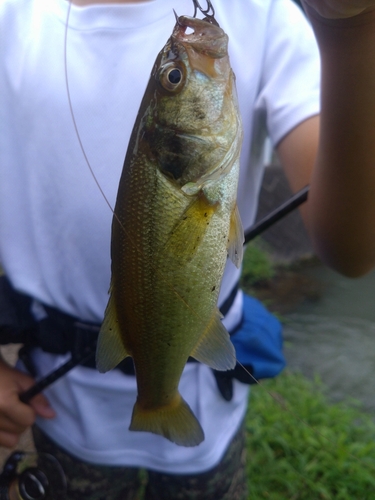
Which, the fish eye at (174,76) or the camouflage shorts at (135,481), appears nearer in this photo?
the fish eye at (174,76)

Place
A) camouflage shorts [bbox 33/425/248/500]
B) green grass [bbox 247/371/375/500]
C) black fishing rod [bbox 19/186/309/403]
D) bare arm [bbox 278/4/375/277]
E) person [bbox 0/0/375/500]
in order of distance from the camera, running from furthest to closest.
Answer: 1. green grass [bbox 247/371/375/500]
2. camouflage shorts [bbox 33/425/248/500]
3. black fishing rod [bbox 19/186/309/403]
4. person [bbox 0/0/375/500]
5. bare arm [bbox 278/4/375/277]

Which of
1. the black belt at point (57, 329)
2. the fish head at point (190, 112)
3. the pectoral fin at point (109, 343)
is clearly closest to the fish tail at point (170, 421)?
the pectoral fin at point (109, 343)

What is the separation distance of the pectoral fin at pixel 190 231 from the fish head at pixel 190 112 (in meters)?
0.05

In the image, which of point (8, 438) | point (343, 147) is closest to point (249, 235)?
point (343, 147)

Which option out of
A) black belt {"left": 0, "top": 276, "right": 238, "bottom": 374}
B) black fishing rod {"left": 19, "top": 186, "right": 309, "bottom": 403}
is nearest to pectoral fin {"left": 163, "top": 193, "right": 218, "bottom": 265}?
black fishing rod {"left": 19, "top": 186, "right": 309, "bottom": 403}

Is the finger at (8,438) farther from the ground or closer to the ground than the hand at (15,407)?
closer to the ground

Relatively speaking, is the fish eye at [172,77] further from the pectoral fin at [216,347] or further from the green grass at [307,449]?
the green grass at [307,449]

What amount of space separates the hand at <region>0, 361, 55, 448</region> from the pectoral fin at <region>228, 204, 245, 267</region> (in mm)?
861

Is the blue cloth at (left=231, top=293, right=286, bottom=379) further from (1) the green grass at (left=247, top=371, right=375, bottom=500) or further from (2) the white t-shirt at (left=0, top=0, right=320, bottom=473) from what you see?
(1) the green grass at (left=247, top=371, right=375, bottom=500)

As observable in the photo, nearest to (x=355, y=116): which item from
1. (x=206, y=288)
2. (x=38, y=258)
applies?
(x=206, y=288)

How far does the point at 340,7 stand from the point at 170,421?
768 millimetres

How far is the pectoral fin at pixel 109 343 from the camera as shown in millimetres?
769

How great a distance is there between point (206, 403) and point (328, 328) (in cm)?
301

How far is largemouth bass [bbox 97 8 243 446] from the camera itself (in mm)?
753
